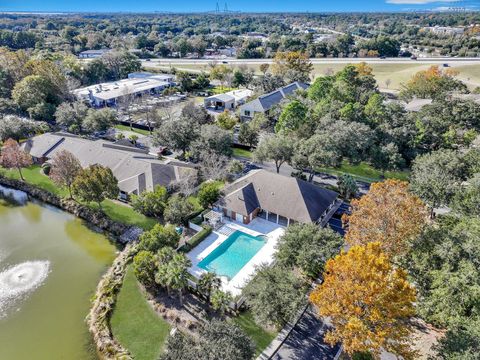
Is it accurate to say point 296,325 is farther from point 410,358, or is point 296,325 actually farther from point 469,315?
point 469,315

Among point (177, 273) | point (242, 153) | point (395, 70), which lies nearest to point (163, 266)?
point (177, 273)

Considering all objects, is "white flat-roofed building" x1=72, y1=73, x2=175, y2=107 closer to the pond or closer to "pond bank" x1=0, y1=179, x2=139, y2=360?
"pond bank" x1=0, y1=179, x2=139, y2=360

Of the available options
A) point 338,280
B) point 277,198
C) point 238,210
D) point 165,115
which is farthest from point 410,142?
point 165,115

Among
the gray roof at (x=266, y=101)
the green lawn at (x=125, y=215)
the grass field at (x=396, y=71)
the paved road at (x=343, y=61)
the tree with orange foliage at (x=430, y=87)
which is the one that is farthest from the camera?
the paved road at (x=343, y=61)

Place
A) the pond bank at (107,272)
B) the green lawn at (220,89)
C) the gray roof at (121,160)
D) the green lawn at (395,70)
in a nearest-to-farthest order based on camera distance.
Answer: the pond bank at (107,272) < the gray roof at (121,160) < the green lawn at (220,89) < the green lawn at (395,70)

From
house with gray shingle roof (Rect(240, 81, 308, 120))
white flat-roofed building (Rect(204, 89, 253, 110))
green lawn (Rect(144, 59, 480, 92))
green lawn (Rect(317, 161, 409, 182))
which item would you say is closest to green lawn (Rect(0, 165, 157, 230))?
green lawn (Rect(317, 161, 409, 182))

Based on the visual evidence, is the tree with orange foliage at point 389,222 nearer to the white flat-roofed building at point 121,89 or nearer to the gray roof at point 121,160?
the gray roof at point 121,160

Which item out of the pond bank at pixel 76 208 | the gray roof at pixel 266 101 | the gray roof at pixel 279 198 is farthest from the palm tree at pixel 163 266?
the gray roof at pixel 266 101
